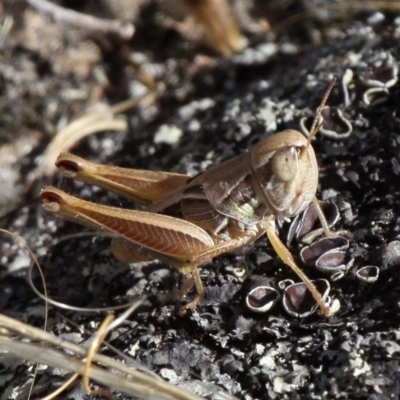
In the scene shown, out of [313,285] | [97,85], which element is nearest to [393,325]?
[313,285]

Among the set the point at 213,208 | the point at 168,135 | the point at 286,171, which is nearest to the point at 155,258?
the point at 213,208

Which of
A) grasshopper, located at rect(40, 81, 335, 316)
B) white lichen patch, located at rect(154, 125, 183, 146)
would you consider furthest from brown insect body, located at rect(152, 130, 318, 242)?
white lichen patch, located at rect(154, 125, 183, 146)

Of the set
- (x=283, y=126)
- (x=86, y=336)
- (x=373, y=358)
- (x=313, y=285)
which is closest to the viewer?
(x=373, y=358)

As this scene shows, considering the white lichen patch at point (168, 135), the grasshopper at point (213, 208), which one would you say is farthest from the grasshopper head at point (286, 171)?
the white lichen patch at point (168, 135)

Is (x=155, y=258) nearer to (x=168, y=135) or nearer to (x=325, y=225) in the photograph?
(x=325, y=225)

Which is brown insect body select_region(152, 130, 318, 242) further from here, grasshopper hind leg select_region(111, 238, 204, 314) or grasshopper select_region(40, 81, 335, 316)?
grasshopper hind leg select_region(111, 238, 204, 314)

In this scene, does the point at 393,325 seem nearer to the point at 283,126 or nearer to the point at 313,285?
the point at 313,285

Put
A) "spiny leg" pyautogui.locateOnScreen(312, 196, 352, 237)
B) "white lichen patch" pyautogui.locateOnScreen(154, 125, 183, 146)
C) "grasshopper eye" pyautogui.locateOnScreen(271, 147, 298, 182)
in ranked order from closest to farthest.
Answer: "grasshopper eye" pyautogui.locateOnScreen(271, 147, 298, 182)
"spiny leg" pyautogui.locateOnScreen(312, 196, 352, 237)
"white lichen patch" pyautogui.locateOnScreen(154, 125, 183, 146)
